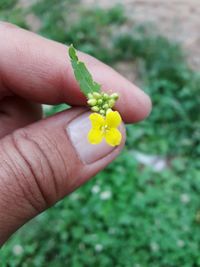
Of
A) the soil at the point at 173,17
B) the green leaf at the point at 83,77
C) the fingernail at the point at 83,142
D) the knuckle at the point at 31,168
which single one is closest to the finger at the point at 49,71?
the fingernail at the point at 83,142

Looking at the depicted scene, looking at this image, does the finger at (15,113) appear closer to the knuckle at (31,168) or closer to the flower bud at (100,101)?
the knuckle at (31,168)

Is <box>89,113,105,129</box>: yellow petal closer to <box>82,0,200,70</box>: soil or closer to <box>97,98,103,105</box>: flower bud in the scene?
<box>97,98,103,105</box>: flower bud

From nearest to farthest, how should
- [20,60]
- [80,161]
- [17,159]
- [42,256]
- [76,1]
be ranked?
[17,159]
[80,161]
[20,60]
[42,256]
[76,1]

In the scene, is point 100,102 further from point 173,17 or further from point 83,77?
point 173,17

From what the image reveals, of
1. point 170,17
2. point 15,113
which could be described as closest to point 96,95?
point 15,113

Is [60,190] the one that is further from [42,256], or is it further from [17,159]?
[42,256]

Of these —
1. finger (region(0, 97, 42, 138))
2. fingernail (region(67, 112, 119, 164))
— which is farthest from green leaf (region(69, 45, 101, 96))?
finger (region(0, 97, 42, 138))

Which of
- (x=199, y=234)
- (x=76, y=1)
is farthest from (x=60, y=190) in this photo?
(x=76, y=1)
